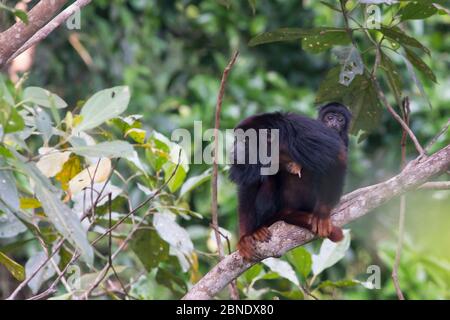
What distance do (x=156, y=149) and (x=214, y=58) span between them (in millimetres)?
3150

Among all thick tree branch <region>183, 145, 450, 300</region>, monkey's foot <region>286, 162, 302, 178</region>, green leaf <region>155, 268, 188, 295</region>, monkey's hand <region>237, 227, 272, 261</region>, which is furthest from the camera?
green leaf <region>155, 268, 188, 295</region>

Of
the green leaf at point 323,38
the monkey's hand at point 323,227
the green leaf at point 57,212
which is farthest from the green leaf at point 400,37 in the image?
the green leaf at point 57,212

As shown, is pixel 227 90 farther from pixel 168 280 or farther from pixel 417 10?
pixel 417 10

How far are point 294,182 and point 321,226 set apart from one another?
0.29 meters

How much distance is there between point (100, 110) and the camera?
1.74m

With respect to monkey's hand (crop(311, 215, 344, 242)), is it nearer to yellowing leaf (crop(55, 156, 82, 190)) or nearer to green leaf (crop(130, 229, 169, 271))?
green leaf (crop(130, 229, 169, 271))

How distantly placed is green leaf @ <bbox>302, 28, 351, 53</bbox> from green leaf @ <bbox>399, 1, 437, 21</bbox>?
227 mm

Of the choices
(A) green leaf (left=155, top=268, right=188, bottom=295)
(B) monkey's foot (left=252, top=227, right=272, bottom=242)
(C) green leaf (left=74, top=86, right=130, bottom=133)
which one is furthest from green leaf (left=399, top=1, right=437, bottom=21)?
(A) green leaf (left=155, top=268, right=188, bottom=295)

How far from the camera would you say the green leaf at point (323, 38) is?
256 centimetres

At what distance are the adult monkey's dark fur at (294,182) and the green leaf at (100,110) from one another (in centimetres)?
79

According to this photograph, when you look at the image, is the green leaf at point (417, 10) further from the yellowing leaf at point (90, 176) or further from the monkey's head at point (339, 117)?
the yellowing leaf at point (90, 176)

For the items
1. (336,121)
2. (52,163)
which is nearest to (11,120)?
(52,163)

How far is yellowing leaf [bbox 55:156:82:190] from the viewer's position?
7.92ft

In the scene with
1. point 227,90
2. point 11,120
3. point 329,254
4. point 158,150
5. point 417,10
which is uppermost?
point 11,120
